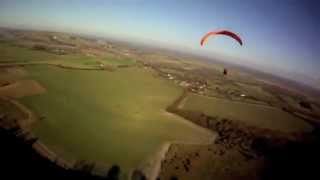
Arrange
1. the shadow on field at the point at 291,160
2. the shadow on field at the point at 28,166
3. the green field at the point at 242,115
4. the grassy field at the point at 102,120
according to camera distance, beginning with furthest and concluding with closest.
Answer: the green field at the point at 242,115 → the shadow on field at the point at 291,160 → the grassy field at the point at 102,120 → the shadow on field at the point at 28,166

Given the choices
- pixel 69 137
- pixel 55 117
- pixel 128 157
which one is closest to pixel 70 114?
pixel 55 117

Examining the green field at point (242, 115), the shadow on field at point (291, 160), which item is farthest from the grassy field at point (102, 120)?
the shadow on field at point (291, 160)

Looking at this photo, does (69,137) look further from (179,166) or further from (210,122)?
(210,122)

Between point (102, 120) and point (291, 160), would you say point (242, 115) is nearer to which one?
point (291, 160)

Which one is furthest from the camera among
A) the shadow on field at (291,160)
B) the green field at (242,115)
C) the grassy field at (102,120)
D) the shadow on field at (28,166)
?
the green field at (242,115)

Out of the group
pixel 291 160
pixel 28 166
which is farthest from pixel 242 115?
pixel 28 166

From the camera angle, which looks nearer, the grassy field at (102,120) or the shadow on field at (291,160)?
the grassy field at (102,120)

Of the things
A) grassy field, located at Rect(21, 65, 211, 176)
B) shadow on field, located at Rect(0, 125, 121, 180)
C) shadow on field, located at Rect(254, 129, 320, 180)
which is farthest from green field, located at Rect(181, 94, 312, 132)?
shadow on field, located at Rect(0, 125, 121, 180)

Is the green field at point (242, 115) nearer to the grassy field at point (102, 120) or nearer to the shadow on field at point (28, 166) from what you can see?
the grassy field at point (102, 120)

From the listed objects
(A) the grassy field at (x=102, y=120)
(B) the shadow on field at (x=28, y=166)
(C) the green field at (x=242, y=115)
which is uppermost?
(B) the shadow on field at (x=28, y=166)
